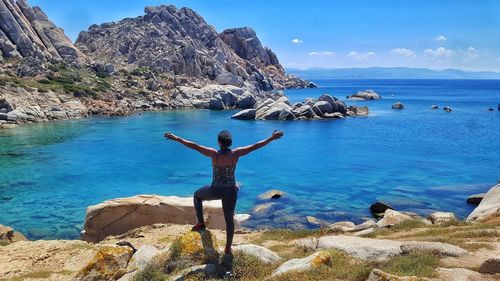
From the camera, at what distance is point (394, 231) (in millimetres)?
17266

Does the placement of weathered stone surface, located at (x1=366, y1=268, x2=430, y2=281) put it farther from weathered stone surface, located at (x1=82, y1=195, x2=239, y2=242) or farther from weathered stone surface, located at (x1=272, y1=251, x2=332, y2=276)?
weathered stone surface, located at (x1=82, y1=195, x2=239, y2=242)

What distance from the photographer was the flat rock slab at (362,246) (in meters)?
12.5

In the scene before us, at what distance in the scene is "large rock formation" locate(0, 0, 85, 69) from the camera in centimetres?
11338

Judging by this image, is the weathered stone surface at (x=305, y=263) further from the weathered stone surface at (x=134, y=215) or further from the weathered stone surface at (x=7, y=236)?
the weathered stone surface at (x=7, y=236)

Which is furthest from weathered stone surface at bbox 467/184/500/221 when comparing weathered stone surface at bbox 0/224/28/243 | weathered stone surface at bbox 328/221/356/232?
weathered stone surface at bbox 0/224/28/243

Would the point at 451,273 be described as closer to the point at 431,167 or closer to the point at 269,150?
the point at 431,167

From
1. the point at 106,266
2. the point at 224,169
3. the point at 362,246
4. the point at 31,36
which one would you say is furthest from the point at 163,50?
the point at 224,169

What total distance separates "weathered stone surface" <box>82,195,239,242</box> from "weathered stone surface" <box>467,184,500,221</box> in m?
12.8

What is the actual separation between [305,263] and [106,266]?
5518 millimetres

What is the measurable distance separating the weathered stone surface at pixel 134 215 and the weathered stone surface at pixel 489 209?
42.1 ft

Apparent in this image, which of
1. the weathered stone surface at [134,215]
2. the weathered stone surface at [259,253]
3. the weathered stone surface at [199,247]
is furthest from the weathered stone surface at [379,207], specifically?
the weathered stone surface at [199,247]

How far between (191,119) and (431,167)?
55555mm

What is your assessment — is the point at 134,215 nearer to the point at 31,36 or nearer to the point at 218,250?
the point at 218,250

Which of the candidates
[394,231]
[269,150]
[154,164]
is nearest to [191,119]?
[269,150]
